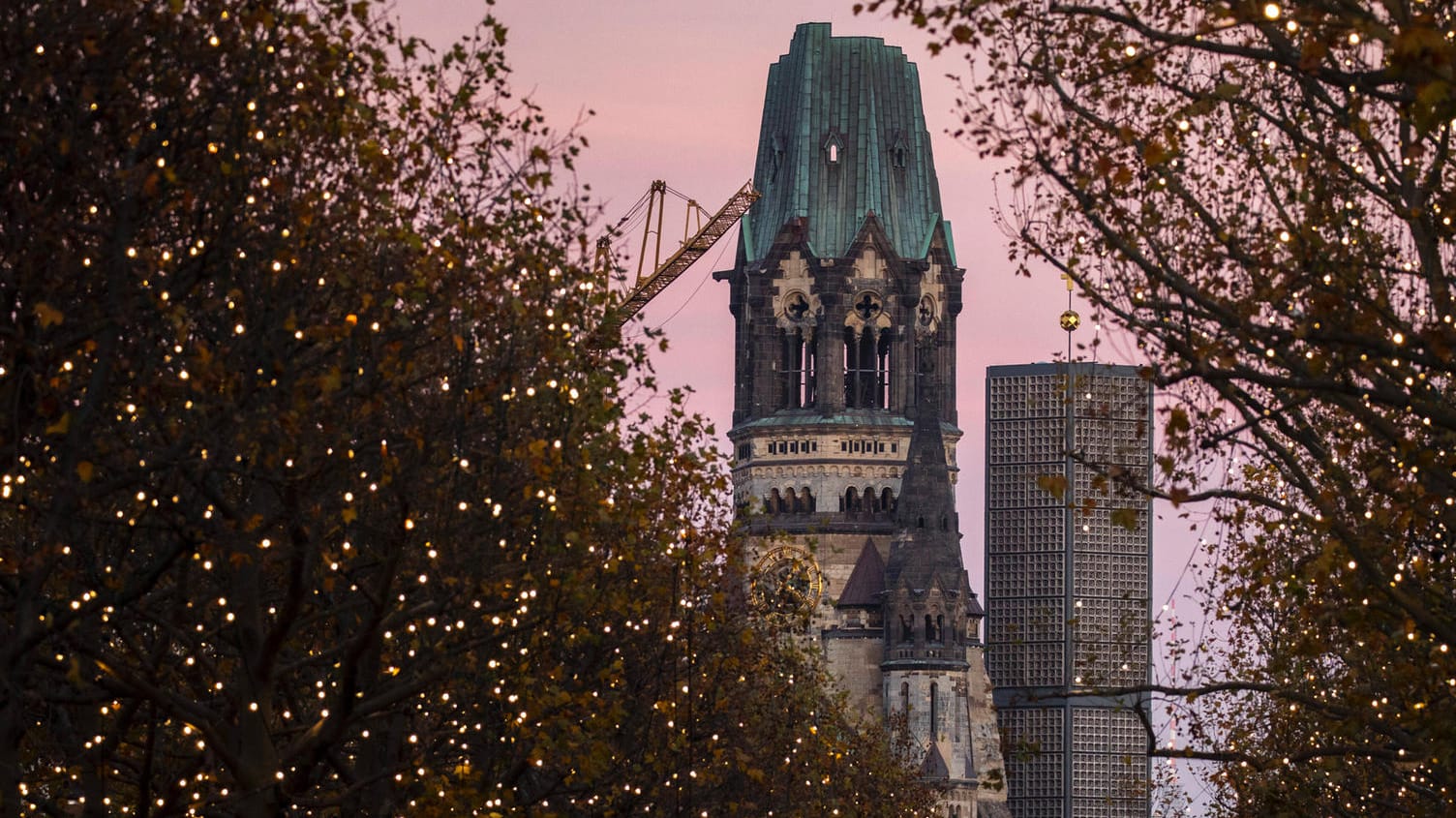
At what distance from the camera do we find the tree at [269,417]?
3091cm

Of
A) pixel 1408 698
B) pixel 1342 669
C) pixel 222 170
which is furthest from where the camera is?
pixel 1342 669

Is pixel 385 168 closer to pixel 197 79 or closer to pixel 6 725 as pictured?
pixel 197 79

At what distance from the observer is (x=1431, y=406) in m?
28.5

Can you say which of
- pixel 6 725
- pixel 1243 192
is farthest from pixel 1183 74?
pixel 6 725

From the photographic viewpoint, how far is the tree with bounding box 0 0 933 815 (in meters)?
30.9

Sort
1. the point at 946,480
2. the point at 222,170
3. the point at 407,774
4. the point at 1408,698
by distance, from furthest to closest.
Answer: the point at 946,480
the point at 407,774
the point at 1408,698
the point at 222,170

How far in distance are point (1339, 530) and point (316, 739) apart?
449 inches

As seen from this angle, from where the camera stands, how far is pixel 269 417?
31.3 metres

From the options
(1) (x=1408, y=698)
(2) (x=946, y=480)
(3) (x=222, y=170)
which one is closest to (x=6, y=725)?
(3) (x=222, y=170)

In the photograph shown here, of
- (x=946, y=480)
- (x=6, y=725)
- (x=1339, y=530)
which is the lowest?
(x=6, y=725)

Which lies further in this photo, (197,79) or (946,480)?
(946,480)

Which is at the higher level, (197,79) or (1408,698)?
(197,79)

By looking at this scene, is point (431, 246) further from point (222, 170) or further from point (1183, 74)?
point (1183, 74)

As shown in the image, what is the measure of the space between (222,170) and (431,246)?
17.9 ft
